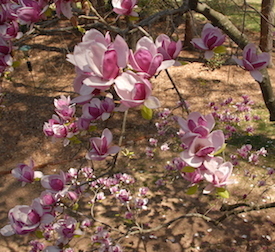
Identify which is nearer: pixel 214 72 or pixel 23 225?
pixel 23 225

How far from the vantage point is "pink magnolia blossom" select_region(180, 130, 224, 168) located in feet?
2.81

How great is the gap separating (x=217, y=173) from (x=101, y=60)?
478 millimetres

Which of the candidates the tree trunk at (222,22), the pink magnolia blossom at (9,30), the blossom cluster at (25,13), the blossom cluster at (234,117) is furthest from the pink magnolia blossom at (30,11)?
the blossom cluster at (234,117)

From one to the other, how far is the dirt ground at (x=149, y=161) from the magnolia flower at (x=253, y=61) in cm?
30

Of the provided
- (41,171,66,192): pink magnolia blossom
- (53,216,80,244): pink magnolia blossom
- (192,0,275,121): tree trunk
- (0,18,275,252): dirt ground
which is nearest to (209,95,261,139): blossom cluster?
(0,18,275,252): dirt ground

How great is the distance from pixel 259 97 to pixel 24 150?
3796 mm

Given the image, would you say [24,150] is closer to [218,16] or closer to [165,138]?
[165,138]

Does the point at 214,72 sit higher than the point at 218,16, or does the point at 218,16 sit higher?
the point at 218,16

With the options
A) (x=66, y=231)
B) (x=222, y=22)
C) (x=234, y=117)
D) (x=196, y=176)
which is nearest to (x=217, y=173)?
(x=196, y=176)

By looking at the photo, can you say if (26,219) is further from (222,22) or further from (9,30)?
(222,22)

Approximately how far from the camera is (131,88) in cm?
77

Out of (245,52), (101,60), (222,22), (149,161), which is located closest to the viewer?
(101,60)

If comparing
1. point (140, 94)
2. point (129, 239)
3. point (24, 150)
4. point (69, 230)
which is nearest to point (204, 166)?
point (140, 94)

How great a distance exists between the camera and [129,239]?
2.59m
